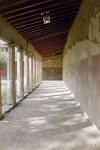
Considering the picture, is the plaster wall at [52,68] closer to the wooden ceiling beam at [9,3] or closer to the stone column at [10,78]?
the stone column at [10,78]

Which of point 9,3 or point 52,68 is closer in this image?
point 9,3

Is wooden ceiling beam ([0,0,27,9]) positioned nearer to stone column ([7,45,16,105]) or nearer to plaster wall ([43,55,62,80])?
stone column ([7,45,16,105])

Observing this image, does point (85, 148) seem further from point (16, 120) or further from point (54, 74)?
point (54, 74)

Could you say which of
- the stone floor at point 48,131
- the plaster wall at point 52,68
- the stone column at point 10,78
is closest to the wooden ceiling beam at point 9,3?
the stone column at point 10,78

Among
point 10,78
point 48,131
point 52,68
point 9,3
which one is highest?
point 9,3

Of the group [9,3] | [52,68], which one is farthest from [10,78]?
[52,68]

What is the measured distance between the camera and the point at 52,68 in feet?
62.3

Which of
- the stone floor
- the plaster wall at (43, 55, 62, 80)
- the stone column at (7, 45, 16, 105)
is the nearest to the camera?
the stone floor

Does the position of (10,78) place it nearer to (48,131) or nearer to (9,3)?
(9,3)

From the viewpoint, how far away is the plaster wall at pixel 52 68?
61.8 ft

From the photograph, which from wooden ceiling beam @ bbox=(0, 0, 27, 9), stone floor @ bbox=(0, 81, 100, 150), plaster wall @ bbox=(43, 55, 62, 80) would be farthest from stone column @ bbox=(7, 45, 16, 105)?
plaster wall @ bbox=(43, 55, 62, 80)

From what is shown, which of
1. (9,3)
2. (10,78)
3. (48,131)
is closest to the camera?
(48,131)

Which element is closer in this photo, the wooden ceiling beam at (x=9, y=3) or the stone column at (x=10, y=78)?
the wooden ceiling beam at (x=9, y=3)

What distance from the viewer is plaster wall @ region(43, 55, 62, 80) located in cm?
1884
